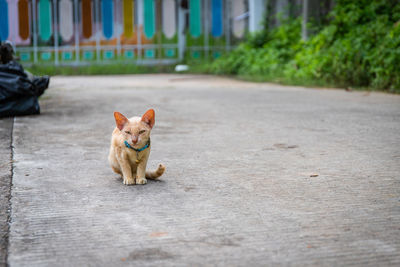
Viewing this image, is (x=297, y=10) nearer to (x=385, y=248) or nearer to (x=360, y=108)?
(x=360, y=108)

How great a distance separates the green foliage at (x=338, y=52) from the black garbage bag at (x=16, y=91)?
5.45 m

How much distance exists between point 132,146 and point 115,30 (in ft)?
45.8

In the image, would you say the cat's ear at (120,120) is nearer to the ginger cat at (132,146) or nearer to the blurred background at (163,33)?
the ginger cat at (132,146)

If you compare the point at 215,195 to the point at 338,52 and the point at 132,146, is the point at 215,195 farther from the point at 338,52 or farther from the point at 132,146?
the point at 338,52

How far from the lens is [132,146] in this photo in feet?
10.1

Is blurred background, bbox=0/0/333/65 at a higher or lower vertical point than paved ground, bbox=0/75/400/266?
higher

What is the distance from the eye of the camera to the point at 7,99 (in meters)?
5.91

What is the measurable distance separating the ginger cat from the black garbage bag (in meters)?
3.05

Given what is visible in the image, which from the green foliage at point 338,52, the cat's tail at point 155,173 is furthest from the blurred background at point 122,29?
the cat's tail at point 155,173

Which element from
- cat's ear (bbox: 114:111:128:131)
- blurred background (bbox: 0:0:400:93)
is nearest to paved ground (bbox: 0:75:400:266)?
cat's ear (bbox: 114:111:128:131)

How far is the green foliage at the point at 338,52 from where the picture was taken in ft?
29.0

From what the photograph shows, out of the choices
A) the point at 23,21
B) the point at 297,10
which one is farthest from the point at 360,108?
the point at 23,21

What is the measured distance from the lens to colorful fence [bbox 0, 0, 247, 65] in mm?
16000

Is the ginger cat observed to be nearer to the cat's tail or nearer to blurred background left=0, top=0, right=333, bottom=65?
the cat's tail
